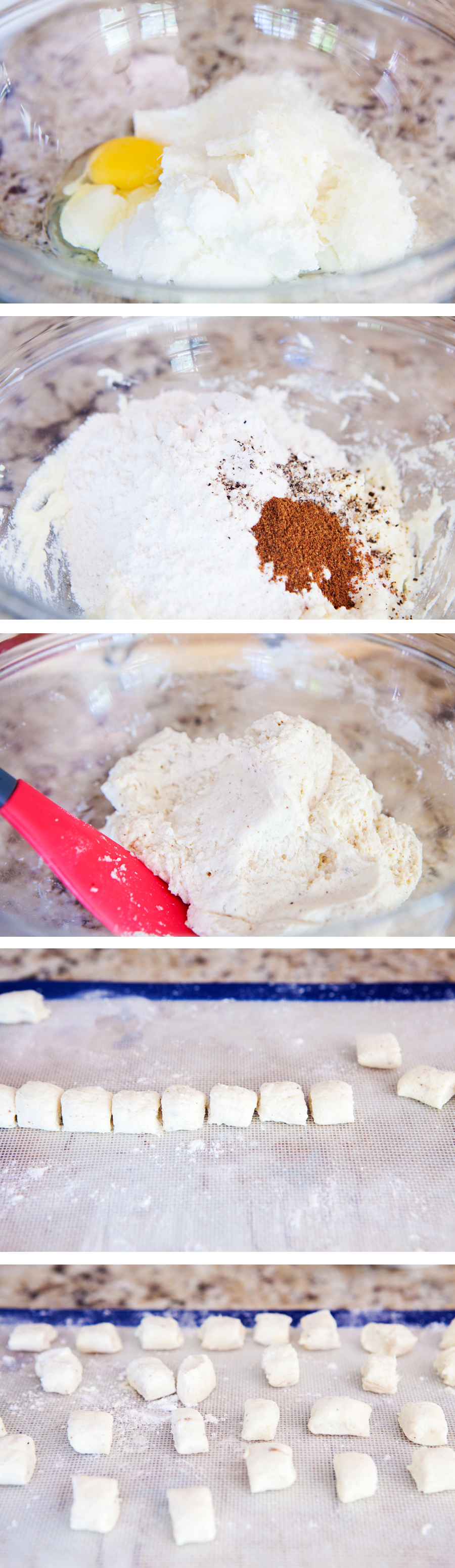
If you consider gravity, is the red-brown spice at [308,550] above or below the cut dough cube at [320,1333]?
above

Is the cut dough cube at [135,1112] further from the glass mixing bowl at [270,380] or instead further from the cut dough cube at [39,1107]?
the glass mixing bowl at [270,380]

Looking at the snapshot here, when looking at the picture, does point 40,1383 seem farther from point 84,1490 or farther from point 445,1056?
point 445,1056

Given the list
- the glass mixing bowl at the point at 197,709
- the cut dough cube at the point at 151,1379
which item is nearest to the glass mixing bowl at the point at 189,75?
the glass mixing bowl at the point at 197,709

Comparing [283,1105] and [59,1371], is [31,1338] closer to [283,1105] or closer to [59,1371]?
[59,1371]

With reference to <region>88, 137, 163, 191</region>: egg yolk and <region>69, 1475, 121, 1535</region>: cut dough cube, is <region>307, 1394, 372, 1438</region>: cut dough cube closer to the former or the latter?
<region>69, 1475, 121, 1535</region>: cut dough cube

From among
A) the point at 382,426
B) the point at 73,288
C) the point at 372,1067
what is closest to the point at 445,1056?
the point at 372,1067
